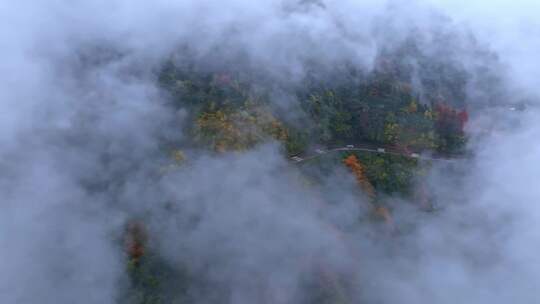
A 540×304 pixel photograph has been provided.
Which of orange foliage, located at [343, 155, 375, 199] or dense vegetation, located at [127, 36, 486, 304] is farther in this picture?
orange foliage, located at [343, 155, 375, 199]

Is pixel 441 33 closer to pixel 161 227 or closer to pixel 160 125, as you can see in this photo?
pixel 160 125

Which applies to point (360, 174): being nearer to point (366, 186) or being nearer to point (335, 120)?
point (366, 186)

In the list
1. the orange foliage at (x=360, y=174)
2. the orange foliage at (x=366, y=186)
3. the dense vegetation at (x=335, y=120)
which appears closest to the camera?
the dense vegetation at (x=335, y=120)

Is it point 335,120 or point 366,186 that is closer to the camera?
point 366,186

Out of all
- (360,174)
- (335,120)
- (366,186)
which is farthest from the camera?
(335,120)

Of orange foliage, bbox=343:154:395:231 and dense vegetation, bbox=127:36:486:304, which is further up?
dense vegetation, bbox=127:36:486:304

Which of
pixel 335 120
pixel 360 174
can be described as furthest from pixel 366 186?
pixel 335 120

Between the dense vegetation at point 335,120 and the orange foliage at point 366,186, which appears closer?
the dense vegetation at point 335,120

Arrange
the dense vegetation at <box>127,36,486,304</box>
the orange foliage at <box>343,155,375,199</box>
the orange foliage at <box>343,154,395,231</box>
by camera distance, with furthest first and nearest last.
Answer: the orange foliage at <box>343,155,375,199</box>, the orange foliage at <box>343,154,395,231</box>, the dense vegetation at <box>127,36,486,304</box>

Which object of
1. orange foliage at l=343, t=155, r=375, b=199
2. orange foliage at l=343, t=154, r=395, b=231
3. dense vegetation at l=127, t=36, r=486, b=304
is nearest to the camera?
dense vegetation at l=127, t=36, r=486, b=304

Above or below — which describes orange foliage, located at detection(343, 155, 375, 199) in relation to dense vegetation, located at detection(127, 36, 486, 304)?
below

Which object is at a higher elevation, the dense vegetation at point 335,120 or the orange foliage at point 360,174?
the dense vegetation at point 335,120

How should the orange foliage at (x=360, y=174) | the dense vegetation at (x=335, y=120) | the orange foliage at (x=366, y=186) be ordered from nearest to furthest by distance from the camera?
the dense vegetation at (x=335, y=120)
the orange foliage at (x=366, y=186)
the orange foliage at (x=360, y=174)
